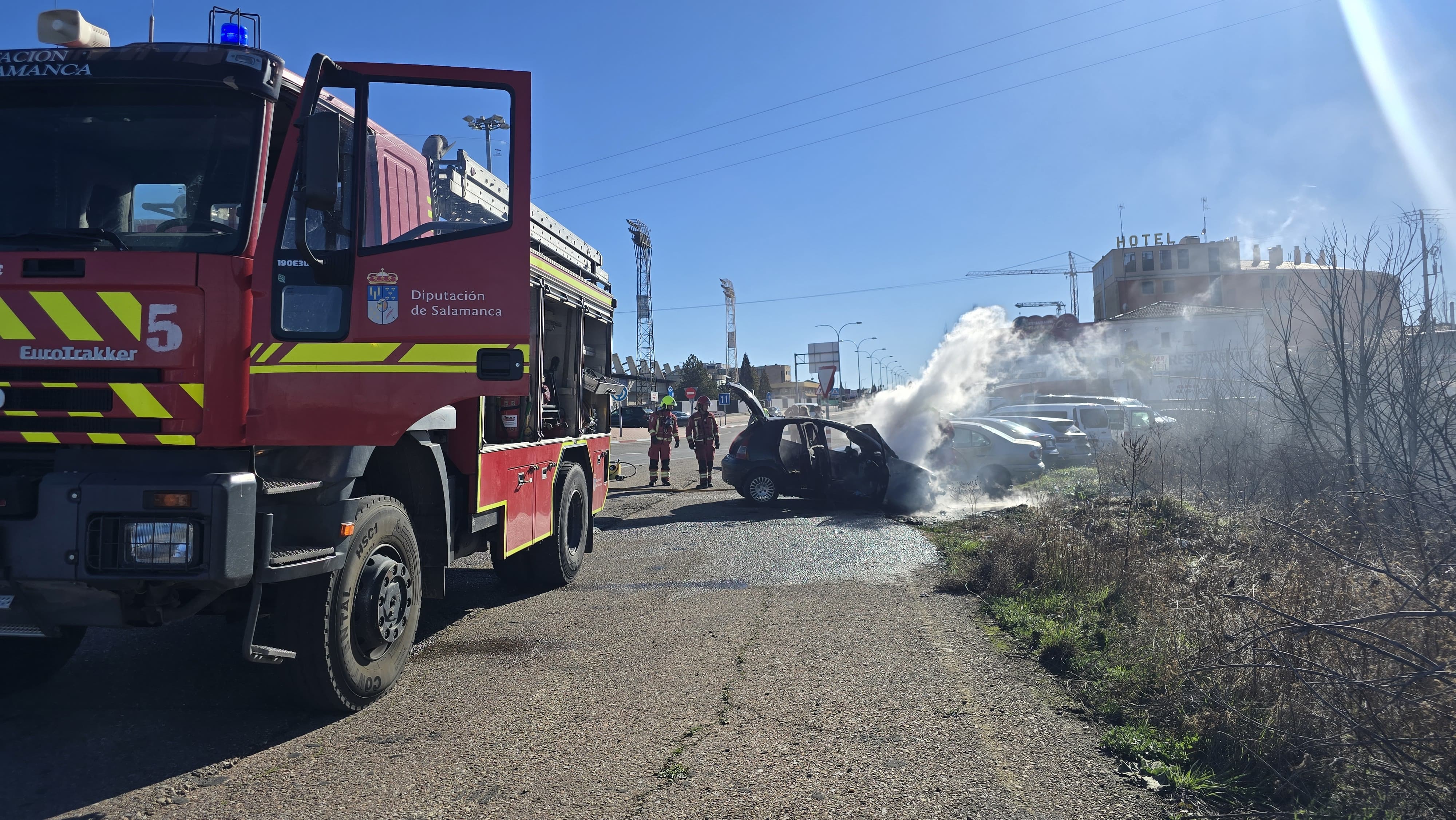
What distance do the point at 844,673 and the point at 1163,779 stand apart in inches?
76.9

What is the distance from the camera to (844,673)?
534 centimetres

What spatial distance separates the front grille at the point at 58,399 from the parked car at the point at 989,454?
14109 mm

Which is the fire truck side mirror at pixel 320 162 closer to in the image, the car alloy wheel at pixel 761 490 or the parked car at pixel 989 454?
the car alloy wheel at pixel 761 490

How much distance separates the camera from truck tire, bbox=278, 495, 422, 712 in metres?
4.31

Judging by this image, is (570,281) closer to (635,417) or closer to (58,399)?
(58,399)

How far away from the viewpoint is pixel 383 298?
14.7 feet

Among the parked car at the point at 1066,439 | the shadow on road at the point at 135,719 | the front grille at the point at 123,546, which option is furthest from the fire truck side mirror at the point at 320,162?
the parked car at the point at 1066,439

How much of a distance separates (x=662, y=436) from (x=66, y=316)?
13655 mm

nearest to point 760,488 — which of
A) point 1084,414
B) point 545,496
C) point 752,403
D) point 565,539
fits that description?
point 752,403

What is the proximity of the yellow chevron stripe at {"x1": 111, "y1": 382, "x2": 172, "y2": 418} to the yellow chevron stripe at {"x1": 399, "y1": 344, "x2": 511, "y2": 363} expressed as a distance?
1.09m

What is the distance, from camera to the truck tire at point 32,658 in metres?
4.68

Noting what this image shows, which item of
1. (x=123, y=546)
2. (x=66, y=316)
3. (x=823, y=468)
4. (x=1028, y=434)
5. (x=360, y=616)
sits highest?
(x=66, y=316)

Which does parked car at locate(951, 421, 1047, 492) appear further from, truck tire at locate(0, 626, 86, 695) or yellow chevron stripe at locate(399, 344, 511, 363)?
truck tire at locate(0, 626, 86, 695)

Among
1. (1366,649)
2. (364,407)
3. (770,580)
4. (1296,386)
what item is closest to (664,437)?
(770,580)
